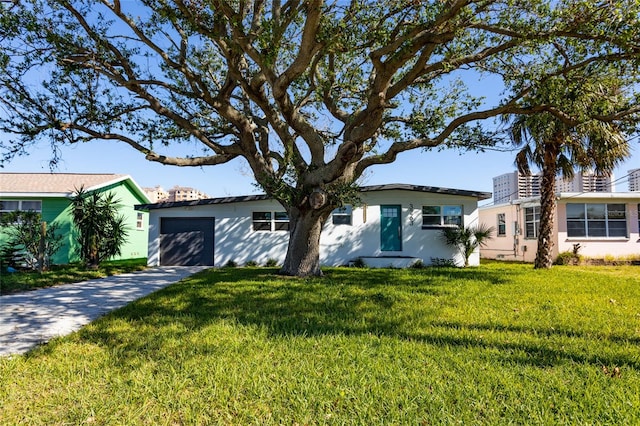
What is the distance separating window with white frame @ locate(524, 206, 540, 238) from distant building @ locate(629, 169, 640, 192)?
16.0 ft

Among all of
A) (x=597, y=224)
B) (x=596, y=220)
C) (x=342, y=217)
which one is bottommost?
(x=597, y=224)

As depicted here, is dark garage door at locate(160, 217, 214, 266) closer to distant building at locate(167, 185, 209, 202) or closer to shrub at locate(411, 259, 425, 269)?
shrub at locate(411, 259, 425, 269)

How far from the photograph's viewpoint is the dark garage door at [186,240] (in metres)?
15.3

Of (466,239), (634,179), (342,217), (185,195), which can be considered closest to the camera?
(466,239)

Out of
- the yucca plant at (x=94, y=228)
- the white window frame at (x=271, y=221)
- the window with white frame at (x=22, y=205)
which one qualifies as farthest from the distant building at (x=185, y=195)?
the white window frame at (x=271, y=221)

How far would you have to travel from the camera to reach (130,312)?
573cm

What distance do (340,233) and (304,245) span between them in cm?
518

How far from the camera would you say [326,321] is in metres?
5.05

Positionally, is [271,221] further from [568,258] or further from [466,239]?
[568,258]

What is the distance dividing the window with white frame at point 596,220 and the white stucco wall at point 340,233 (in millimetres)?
5258

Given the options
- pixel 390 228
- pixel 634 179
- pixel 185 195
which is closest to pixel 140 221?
pixel 390 228

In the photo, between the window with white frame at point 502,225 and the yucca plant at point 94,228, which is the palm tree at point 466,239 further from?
the yucca plant at point 94,228

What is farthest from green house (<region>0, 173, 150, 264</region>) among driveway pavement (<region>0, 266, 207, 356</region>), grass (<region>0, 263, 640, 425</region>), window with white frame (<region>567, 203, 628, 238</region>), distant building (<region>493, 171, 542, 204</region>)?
window with white frame (<region>567, 203, 628, 238</region>)

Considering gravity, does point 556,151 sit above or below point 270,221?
above
